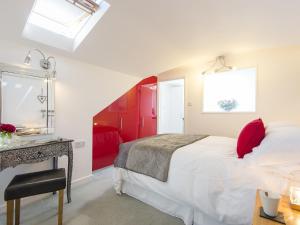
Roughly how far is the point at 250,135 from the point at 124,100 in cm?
309

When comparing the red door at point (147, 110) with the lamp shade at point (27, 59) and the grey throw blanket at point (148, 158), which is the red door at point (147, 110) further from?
the lamp shade at point (27, 59)

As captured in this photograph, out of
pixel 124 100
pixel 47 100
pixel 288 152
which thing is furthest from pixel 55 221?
pixel 124 100

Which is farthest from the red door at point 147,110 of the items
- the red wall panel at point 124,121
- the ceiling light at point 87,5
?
the ceiling light at point 87,5

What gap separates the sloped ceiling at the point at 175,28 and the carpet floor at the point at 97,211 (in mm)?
2048

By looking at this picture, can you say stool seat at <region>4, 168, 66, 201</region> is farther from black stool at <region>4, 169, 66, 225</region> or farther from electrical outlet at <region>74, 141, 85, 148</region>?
electrical outlet at <region>74, 141, 85, 148</region>

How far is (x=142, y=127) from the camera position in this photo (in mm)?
4570

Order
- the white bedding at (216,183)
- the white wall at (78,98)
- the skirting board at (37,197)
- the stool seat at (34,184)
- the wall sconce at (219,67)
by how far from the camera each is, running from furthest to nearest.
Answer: the wall sconce at (219,67) < the white wall at (78,98) < the skirting board at (37,197) < the stool seat at (34,184) < the white bedding at (216,183)

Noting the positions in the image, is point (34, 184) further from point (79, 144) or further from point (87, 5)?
point (87, 5)

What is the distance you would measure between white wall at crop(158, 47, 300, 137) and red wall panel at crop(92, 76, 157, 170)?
1.32 m

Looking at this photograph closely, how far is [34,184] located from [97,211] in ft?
2.55

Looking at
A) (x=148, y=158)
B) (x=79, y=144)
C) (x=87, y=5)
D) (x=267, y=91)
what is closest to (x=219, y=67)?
(x=267, y=91)

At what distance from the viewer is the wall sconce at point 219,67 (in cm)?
344

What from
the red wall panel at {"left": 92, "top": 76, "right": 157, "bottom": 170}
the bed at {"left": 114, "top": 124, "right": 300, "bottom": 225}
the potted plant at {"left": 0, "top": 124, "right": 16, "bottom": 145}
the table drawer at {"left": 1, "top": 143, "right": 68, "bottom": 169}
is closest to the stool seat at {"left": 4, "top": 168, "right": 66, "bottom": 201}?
the table drawer at {"left": 1, "top": 143, "right": 68, "bottom": 169}

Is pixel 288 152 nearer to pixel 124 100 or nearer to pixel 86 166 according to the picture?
pixel 86 166
